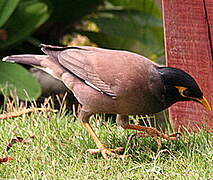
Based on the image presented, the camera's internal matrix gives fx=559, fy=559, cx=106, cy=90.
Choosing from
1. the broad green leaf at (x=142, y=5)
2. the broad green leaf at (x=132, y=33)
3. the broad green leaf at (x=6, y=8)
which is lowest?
the broad green leaf at (x=132, y=33)

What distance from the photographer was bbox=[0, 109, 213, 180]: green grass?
3812mm

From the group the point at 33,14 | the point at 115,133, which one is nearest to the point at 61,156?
the point at 115,133

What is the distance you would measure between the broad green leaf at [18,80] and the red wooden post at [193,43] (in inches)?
96.2

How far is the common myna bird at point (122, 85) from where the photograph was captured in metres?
4.14

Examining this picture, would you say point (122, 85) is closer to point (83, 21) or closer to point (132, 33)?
point (132, 33)

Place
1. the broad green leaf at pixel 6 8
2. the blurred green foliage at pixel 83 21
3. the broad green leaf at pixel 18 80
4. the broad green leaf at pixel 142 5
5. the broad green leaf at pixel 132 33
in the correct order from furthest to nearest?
the broad green leaf at pixel 142 5 → the broad green leaf at pixel 132 33 → the blurred green foliage at pixel 83 21 → the broad green leaf at pixel 6 8 → the broad green leaf at pixel 18 80

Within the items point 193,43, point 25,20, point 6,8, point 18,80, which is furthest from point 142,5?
point 193,43

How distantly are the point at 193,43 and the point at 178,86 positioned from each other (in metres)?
0.99

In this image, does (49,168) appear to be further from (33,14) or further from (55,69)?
(33,14)

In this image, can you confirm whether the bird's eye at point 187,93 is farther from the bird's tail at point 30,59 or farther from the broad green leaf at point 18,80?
the broad green leaf at point 18,80

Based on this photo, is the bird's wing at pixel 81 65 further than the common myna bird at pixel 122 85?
Yes

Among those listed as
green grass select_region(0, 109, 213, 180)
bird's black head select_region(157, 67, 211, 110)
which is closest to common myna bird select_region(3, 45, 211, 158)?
bird's black head select_region(157, 67, 211, 110)

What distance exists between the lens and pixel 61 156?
4.22m

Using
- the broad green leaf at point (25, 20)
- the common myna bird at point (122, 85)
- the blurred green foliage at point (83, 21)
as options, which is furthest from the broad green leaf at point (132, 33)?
the common myna bird at point (122, 85)
